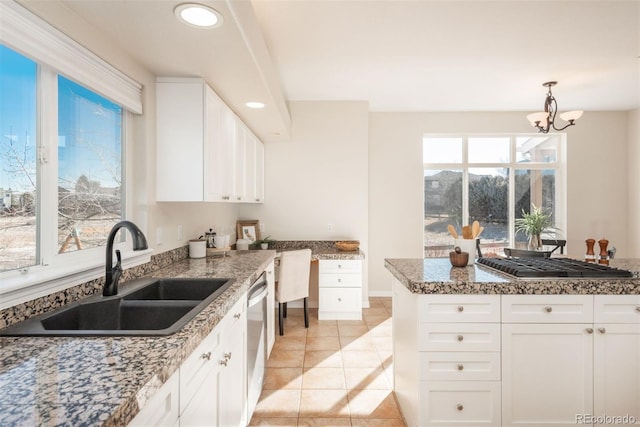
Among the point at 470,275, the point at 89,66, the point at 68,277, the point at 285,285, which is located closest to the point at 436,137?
the point at 285,285

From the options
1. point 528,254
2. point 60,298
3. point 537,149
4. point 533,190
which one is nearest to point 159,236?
point 60,298

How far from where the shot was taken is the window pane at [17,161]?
120cm

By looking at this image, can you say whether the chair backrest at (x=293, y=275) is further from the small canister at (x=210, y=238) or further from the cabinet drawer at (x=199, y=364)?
the cabinet drawer at (x=199, y=364)

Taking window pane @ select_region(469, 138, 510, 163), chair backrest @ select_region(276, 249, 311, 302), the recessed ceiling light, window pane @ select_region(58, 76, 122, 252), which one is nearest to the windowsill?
window pane @ select_region(58, 76, 122, 252)

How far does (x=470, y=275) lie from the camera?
1756 millimetres

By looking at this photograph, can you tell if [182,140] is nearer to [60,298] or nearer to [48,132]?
[48,132]

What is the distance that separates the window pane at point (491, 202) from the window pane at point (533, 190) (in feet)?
0.59

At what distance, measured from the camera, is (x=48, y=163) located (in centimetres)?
138

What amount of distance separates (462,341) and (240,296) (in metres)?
1.13

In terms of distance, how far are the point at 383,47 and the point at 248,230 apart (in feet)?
8.46

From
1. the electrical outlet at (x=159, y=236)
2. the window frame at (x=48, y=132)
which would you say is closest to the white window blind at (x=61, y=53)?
the window frame at (x=48, y=132)

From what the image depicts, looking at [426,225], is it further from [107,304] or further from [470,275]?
[107,304]

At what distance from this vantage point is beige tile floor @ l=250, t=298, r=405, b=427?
2.04 meters

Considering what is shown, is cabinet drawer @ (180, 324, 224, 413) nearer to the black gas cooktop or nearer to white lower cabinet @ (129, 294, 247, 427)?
white lower cabinet @ (129, 294, 247, 427)
